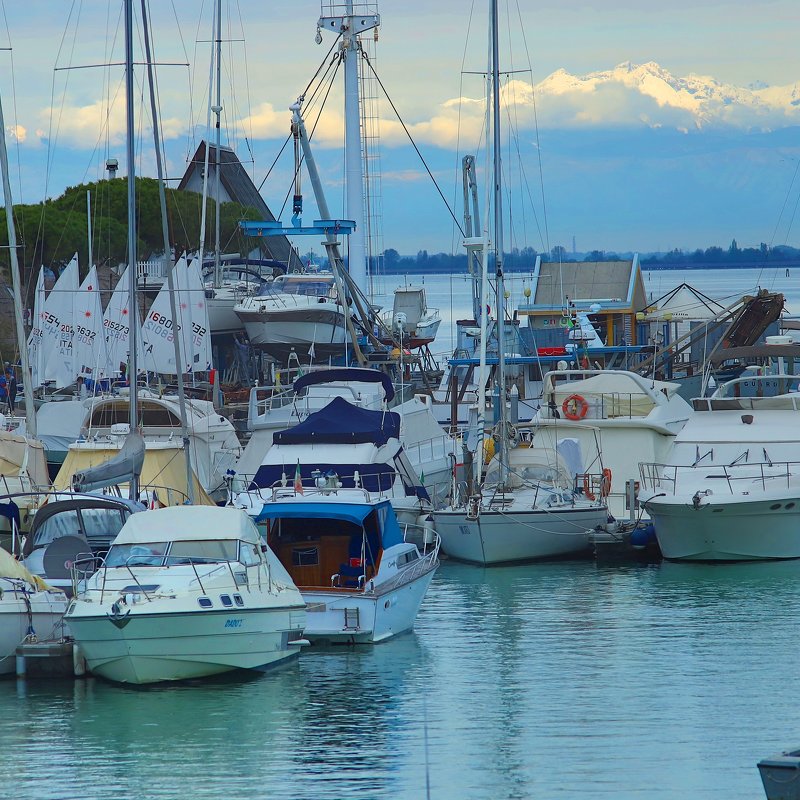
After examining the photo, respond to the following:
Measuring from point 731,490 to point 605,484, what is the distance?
126 inches

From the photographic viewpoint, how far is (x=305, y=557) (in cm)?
2156

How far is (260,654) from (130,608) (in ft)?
6.25

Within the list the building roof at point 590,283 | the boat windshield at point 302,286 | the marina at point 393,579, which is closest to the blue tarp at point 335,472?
the marina at point 393,579

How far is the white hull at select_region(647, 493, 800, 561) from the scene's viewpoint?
26.7 metres

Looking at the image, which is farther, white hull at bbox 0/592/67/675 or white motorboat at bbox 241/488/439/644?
white motorboat at bbox 241/488/439/644

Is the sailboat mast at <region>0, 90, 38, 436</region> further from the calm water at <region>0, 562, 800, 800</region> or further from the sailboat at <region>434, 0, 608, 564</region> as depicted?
the calm water at <region>0, 562, 800, 800</region>

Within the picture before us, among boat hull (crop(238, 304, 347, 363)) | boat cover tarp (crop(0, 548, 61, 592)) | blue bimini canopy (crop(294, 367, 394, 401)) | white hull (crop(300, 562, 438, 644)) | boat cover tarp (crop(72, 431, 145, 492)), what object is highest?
boat hull (crop(238, 304, 347, 363))

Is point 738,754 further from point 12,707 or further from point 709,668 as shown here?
point 12,707

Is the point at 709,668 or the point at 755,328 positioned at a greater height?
the point at 755,328

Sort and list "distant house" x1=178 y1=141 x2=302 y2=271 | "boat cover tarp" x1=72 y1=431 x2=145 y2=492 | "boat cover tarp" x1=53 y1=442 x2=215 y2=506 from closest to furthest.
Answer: "boat cover tarp" x1=72 y1=431 x2=145 y2=492 → "boat cover tarp" x1=53 y1=442 x2=215 y2=506 → "distant house" x1=178 y1=141 x2=302 y2=271

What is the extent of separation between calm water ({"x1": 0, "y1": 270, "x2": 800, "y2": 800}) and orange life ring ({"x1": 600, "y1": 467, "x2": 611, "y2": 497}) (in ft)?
19.2

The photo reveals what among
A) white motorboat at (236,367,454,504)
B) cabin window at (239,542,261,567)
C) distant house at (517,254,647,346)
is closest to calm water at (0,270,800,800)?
cabin window at (239,542,261,567)

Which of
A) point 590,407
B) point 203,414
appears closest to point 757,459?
point 590,407

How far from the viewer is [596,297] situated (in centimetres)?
5700
